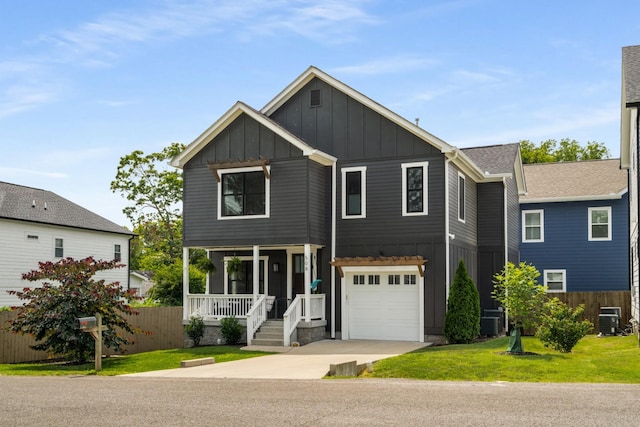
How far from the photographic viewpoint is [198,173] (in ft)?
83.4

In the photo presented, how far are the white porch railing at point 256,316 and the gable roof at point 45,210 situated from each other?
15.5m

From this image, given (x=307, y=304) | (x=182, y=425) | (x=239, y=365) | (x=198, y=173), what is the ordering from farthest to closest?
(x=198, y=173)
(x=307, y=304)
(x=239, y=365)
(x=182, y=425)

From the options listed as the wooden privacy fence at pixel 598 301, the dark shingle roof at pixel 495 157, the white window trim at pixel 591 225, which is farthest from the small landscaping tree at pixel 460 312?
the white window trim at pixel 591 225

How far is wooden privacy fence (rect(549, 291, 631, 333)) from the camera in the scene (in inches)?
1114

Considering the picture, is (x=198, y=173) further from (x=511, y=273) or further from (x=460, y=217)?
(x=511, y=273)

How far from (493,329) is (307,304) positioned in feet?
22.0

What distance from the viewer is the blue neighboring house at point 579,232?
32344 millimetres

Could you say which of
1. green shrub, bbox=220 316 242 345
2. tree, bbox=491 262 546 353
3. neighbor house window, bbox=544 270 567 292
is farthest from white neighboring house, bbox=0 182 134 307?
tree, bbox=491 262 546 353

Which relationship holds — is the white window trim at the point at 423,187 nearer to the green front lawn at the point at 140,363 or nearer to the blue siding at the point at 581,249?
the green front lawn at the point at 140,363

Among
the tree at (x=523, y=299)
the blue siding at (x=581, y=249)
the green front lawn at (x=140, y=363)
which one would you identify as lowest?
the green front lawn at (x=140, y=363)

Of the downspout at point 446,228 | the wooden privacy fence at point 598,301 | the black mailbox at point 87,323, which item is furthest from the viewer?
the wooden privacy fence at point 598,301

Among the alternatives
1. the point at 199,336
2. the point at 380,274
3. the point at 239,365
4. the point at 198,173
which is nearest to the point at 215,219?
the point at 198,173

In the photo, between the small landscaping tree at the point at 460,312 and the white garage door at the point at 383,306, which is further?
the white garage door at the point at 383,306

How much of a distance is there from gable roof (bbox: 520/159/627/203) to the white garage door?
11.8m
